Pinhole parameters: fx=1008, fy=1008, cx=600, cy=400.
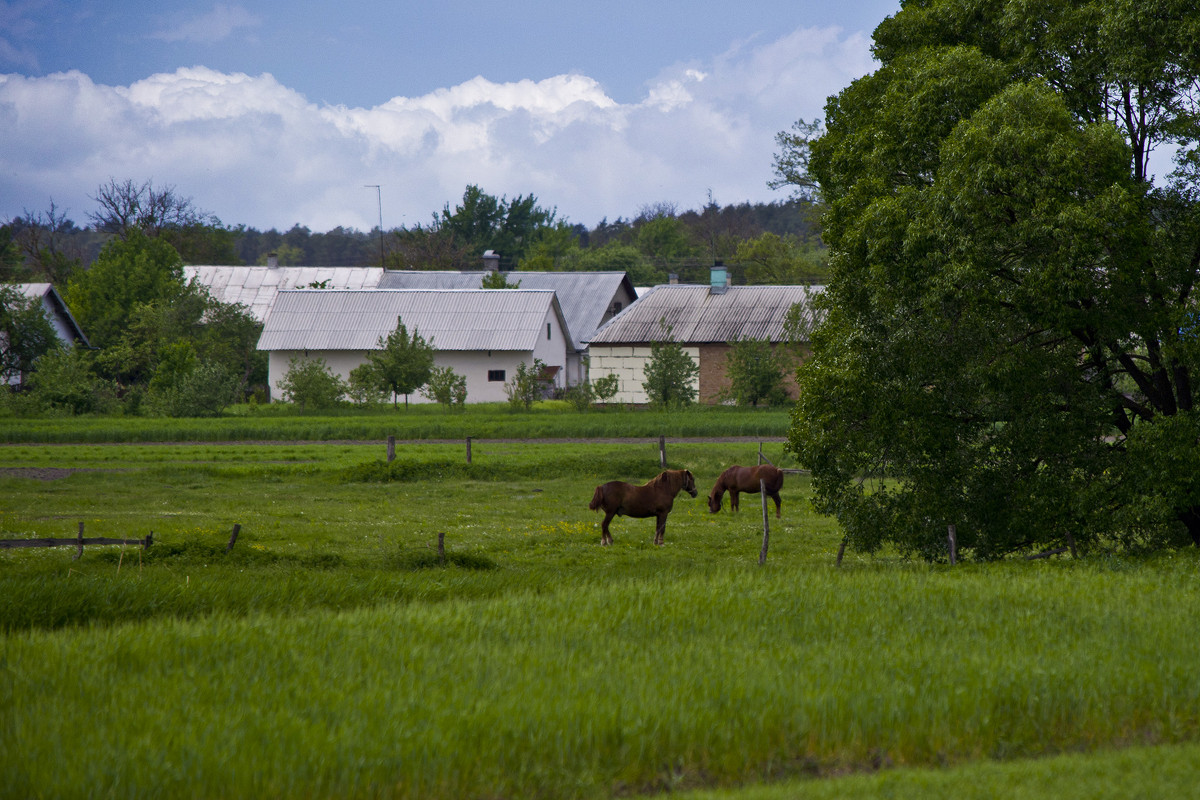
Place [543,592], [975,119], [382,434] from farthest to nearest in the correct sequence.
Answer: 1. [382,434]
2. [975,119]
3. [543,592]

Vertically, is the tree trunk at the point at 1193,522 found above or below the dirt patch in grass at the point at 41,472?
below

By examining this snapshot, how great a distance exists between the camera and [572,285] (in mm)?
76500

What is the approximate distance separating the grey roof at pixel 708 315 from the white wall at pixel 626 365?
0.64 metres

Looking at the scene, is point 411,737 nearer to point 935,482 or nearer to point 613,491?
point 935,482

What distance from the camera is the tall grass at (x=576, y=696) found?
268 inches

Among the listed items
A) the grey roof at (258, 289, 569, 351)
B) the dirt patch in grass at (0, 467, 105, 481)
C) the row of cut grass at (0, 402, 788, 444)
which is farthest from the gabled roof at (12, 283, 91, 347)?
the dirt patch in grass at (0, 467, 105, 481)

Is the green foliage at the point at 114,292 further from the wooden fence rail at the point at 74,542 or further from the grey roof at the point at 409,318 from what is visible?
the wooden fence rail at the point at 74,542

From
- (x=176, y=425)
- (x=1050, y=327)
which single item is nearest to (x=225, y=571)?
(x=1050, y=327)

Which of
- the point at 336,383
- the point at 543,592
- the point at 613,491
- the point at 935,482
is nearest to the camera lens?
the point at 543,592

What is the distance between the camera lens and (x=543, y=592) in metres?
13.7

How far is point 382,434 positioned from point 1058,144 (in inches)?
1309

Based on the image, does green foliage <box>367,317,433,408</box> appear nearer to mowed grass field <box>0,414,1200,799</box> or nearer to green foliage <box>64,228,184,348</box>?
green foliage <box>64,228,184,348</box>

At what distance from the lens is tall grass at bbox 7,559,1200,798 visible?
22.4 feet

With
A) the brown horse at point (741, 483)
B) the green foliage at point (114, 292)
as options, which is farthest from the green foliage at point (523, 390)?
the green foliage at point (114, 292)
